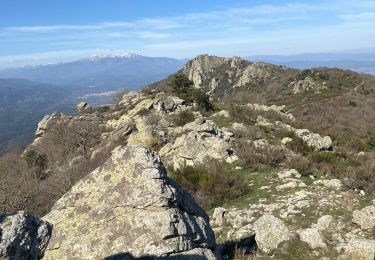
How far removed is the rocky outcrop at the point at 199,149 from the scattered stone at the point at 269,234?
7556 mm

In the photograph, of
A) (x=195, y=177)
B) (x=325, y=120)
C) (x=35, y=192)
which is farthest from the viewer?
(x=325, y=120)

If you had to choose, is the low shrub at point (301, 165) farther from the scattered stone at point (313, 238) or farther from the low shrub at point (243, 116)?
the low shrub at point (243, 116)

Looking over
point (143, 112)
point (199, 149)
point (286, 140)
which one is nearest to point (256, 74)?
point (143, 112)

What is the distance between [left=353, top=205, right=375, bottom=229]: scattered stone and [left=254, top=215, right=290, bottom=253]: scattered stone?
2076 millimetres

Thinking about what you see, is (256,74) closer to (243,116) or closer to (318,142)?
(243,116)

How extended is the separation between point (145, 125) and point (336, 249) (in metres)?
18.6

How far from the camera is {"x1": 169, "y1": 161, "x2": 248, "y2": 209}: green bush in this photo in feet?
44.1

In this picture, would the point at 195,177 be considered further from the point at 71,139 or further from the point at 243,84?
the point at 243,84

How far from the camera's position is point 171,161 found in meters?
18.3

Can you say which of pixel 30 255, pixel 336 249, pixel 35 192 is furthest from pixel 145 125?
pixel 30 255

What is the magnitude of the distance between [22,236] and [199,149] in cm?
1383

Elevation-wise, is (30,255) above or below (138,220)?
above

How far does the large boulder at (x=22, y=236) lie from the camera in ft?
13.1

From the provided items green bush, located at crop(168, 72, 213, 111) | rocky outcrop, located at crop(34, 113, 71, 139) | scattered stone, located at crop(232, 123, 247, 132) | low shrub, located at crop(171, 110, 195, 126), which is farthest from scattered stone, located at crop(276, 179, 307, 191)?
rocky outcrop, located at crop(34, 113, 71, 139)
